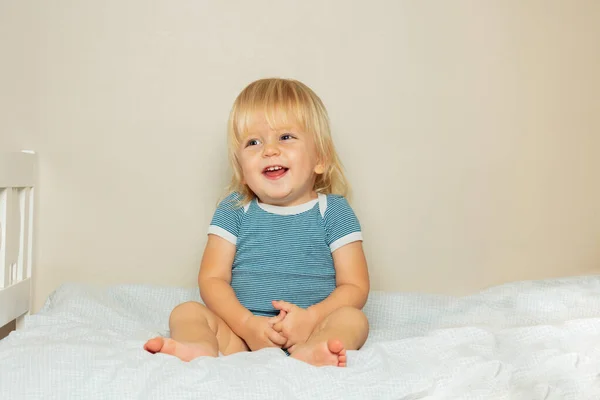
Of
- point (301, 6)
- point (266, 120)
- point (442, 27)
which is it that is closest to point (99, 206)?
point (266, 120)

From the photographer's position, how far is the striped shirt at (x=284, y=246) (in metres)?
1.39

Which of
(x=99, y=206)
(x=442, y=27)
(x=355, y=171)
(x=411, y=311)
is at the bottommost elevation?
(x=411, y=311)

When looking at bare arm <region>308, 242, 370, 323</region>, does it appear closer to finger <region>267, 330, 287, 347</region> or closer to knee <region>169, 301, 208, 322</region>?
finger <region>267, 330, 287, 347</region>

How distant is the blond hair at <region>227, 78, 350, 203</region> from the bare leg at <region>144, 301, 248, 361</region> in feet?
1.00

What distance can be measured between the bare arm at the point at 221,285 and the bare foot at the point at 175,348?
0.21 m

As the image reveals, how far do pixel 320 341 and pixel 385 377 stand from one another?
0.21 metres

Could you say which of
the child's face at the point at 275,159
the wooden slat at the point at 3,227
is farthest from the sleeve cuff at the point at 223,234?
the wooden slat at the point at 3,227

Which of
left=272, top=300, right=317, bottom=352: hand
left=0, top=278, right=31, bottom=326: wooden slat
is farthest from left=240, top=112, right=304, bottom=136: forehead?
left=0, top=278, right=31, bottom=326: wooden slat

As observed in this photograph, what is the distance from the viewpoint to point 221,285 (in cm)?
136

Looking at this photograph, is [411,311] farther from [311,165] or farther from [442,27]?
[442,27]

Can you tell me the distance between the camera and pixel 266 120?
140 centimetres

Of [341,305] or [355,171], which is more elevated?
[355,171]

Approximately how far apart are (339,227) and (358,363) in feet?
1.57

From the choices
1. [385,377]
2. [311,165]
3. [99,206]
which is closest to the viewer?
[385,377]
